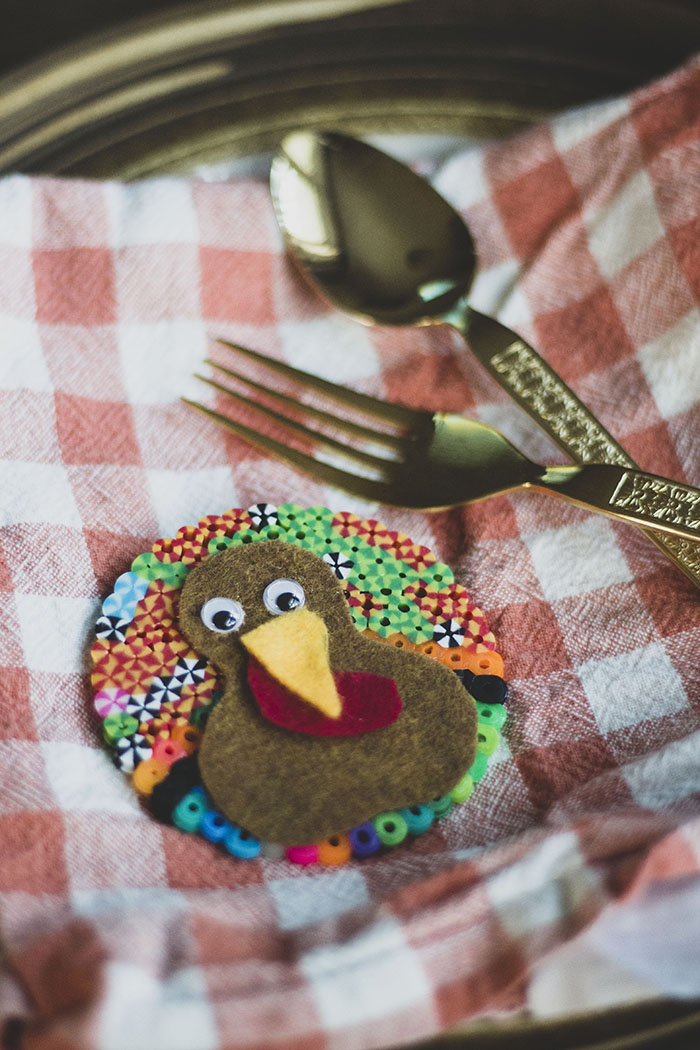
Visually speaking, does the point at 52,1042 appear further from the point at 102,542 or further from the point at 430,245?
the point at 430,245

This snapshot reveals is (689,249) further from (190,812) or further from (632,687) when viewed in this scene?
(190,812)

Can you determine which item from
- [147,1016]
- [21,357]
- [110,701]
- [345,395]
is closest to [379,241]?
[345,395]

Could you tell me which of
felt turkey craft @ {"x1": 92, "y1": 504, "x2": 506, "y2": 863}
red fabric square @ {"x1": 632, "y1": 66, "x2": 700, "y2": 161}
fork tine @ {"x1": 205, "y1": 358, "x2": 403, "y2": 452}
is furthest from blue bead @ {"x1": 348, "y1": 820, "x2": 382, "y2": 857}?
red fabric square @ {"x1": 632, "y1": 66, "x2": 700, "y2": 161}

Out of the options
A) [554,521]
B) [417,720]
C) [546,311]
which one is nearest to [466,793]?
[417,720]

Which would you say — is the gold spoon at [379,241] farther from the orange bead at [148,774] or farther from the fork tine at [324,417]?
the orange bead at [148,774]

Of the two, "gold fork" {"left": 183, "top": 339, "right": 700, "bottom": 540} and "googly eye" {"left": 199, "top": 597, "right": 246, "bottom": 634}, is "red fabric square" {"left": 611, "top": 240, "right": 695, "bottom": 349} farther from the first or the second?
"googly eye" {"left": 199, "top": 597, "right": 246, "bottom": 634}

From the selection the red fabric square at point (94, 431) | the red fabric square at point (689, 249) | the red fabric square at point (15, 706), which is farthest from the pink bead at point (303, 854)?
the red fabric square at point (689, 249)

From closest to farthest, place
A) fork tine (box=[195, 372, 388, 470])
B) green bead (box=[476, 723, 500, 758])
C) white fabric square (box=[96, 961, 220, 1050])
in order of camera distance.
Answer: white fabric square (box=[96, 961, 220, 1050]), green bead (box=[476, 723, 500, 758]), fork tine (box=[195, 372, 388, 470])
